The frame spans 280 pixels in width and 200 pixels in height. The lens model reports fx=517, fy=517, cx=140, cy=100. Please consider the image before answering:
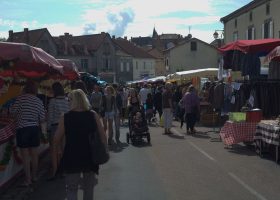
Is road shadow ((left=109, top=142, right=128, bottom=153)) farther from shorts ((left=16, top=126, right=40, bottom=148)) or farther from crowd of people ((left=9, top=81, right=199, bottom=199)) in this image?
shorts ((left=16, top=126, right=40, bottom=148))

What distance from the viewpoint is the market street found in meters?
8.37

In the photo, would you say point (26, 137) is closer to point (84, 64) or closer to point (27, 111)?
point (27, 111)

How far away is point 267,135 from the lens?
38.0ft

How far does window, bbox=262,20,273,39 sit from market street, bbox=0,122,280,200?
841 inches

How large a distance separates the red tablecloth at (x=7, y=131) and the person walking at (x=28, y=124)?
194 millimetres

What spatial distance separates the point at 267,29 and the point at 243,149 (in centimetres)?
2278

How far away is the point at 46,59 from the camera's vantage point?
10.0m

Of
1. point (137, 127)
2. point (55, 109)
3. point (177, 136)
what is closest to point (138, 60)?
point (177, 136)

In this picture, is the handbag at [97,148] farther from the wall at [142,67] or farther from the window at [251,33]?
the wall at [142,67]

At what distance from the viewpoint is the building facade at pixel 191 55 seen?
269ft

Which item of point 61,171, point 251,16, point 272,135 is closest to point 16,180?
point 61,171

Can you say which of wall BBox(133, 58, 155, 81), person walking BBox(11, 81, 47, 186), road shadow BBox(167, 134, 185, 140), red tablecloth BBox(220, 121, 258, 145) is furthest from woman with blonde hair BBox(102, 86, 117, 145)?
wall BBox(133, 58, 155, 81)

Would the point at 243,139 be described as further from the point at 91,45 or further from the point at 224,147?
the point at 91,45

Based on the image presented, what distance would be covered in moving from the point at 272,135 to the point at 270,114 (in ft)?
9.59
